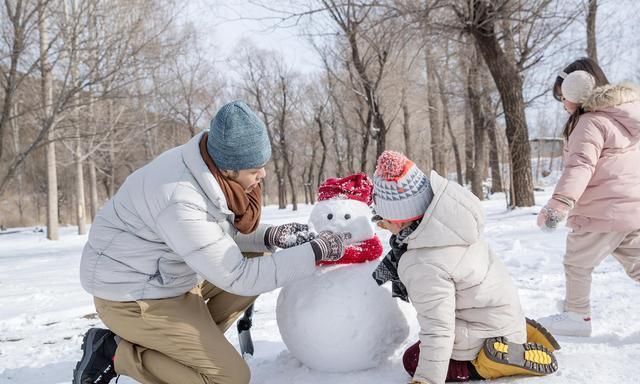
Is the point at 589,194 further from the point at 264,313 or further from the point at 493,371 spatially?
the point at 264,313

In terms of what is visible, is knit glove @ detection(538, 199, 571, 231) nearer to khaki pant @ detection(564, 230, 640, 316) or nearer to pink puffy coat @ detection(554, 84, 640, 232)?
pink puffy coat @ detection(554, 84, 640, 232)

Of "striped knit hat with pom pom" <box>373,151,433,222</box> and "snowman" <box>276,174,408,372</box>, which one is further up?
"striped knit hat with pom pom" <box>373,151,433,222</box>

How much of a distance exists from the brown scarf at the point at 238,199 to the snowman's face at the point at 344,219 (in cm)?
30

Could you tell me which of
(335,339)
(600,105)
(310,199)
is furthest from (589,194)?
(310,199)

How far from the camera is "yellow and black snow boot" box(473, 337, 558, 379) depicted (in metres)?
1.82

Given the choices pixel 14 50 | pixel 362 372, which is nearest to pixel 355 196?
pixel 362 372

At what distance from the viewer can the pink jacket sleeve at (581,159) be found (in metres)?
2.34

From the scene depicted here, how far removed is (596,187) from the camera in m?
2.46

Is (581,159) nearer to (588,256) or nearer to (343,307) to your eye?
(588,256)

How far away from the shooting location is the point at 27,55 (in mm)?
4969

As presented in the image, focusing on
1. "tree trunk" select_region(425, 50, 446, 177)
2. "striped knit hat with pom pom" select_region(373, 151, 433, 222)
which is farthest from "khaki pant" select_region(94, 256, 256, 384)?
"tree trunk" select_region(425, 50, 446, 177)

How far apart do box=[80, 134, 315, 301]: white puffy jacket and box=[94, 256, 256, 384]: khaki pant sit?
0.23 ft

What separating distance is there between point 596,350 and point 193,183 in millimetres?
1949

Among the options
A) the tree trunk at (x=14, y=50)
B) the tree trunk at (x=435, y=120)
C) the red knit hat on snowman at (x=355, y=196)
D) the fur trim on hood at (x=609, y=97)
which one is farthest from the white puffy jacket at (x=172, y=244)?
the tree trunk at (x=435, y=120)
